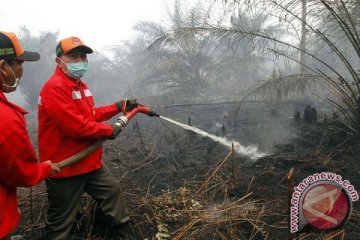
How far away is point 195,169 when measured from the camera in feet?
16.7

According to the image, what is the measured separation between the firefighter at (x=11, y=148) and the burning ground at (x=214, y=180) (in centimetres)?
125

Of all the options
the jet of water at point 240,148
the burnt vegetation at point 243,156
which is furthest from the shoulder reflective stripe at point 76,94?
the jet of water at point 240,148

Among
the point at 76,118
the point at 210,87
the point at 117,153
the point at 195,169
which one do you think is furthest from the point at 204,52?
the point at 76,118

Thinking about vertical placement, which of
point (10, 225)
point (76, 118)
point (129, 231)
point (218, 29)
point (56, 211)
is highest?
point (218, 29)

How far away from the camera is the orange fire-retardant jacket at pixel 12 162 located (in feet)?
6.23

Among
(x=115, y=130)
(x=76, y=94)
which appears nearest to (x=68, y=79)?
(x=76, y=94)

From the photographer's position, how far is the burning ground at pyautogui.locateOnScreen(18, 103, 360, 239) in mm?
3254

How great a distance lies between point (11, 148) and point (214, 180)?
3048 millimetres

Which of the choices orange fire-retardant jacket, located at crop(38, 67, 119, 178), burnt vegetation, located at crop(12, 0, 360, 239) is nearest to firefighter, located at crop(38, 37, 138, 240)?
orange fire-retardant jacket, located at crop(38, 67, 119, 178)

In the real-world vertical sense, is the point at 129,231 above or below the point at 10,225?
below

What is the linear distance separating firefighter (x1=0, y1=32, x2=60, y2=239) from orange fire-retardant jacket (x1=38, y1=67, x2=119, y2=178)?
0.42 meters

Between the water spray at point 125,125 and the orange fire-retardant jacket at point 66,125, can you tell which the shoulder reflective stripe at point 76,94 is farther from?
the water spray at point 125,125

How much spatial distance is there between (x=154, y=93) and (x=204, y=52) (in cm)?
310

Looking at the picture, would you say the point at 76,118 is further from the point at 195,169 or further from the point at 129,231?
the point at 195,169
